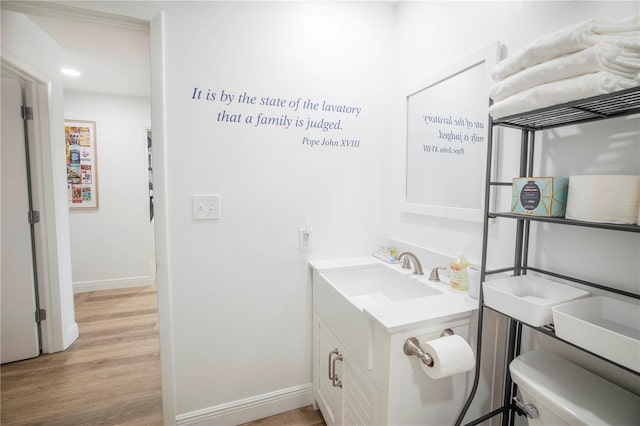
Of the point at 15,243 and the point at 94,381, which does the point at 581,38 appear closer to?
the point at 94,381

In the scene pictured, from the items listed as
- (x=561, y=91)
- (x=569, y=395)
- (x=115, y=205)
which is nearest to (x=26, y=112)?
(x=115, y=205)

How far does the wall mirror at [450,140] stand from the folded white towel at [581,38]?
424 mm

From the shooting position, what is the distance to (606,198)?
758mm

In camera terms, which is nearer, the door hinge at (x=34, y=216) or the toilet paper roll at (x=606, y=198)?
the toilet paper roll at (x=606, y=198)

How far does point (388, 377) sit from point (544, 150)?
39.1 inches

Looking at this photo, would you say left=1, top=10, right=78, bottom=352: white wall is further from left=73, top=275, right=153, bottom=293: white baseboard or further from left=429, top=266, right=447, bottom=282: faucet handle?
left=429, top=266, right=447, bottom=282: faucet handle

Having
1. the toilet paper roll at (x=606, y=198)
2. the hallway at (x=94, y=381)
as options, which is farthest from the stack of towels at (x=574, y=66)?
the hallway at (x=94, y=381)

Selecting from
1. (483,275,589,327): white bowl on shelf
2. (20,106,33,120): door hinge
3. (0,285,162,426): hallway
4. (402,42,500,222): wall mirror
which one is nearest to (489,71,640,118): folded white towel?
(402,42,500,222): wall mirror

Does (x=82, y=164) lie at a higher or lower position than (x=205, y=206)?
higher

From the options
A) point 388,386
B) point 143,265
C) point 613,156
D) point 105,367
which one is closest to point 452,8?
point 613,156

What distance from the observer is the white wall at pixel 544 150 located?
2.88 feet

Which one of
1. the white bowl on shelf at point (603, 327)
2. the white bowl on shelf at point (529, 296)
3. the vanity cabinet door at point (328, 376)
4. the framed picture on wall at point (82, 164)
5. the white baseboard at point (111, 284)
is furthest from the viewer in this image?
the white baseboard at point (111, 284)

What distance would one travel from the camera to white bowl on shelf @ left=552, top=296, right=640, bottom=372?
2.19 feet

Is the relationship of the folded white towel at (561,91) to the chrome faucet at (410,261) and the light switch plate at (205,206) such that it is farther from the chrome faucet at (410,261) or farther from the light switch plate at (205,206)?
the light switch plate at (205,206)
